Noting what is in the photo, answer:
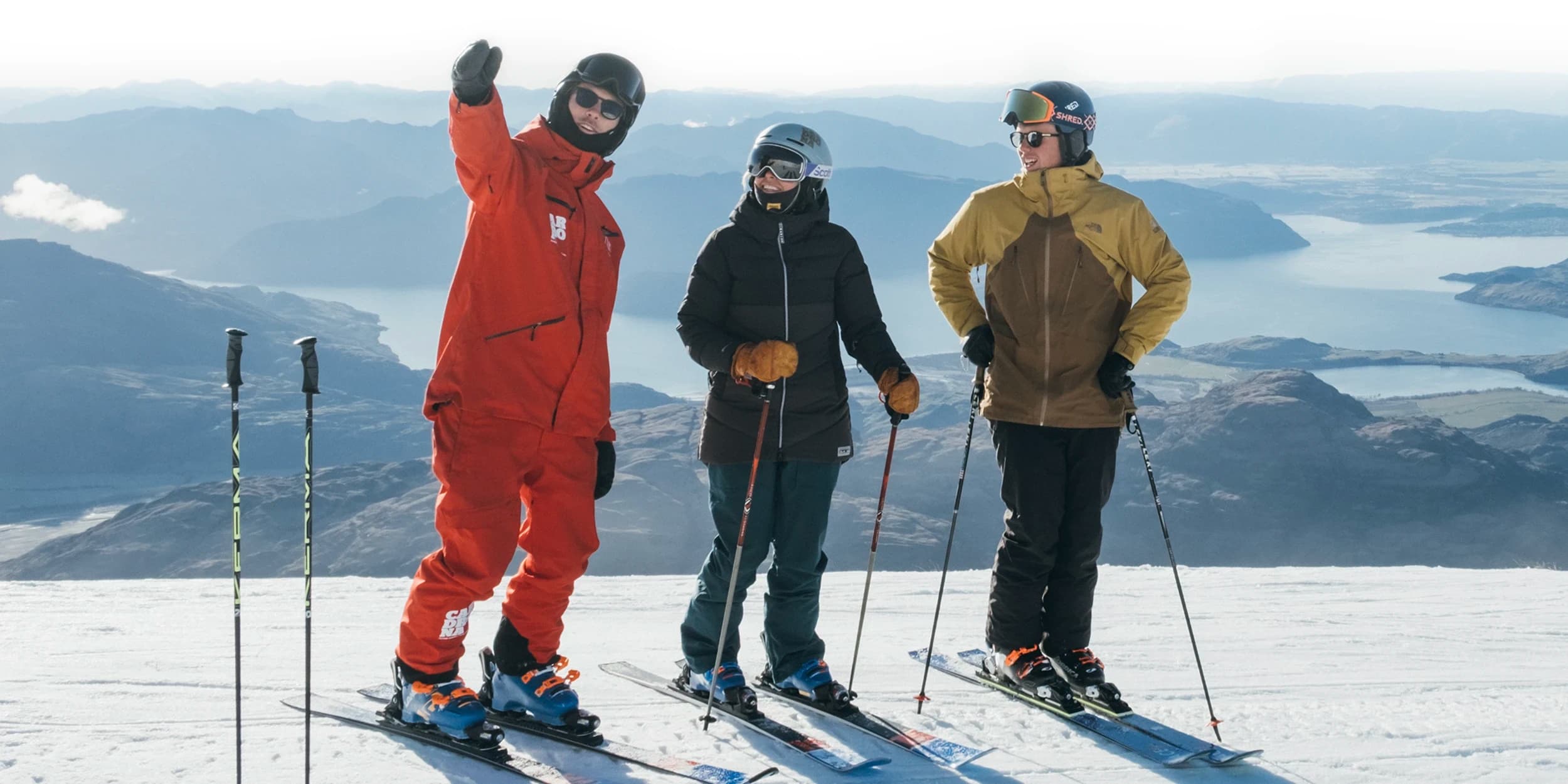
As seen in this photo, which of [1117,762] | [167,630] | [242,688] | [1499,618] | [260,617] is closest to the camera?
[1117,762]

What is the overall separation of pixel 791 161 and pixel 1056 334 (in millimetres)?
1030

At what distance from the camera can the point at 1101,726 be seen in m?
3.66

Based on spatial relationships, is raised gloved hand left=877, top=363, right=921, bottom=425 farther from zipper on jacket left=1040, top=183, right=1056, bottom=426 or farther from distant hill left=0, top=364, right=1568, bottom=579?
distant hill left=0, top=364, right=1568, bottom=579

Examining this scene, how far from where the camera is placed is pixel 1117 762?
135 inches

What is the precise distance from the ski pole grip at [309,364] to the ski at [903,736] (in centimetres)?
180

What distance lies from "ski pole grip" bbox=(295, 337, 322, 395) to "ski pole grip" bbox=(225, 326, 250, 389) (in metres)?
0.13

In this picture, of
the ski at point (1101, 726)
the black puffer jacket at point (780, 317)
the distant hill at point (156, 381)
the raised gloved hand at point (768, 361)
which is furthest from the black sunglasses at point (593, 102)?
the distant hill at point (156, 381)

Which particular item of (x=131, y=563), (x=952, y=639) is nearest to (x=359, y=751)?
(x=952, y=639)

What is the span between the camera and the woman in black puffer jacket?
3.54m

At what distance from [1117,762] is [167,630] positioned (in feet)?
13.4

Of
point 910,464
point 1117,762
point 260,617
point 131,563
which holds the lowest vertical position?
point 131,563

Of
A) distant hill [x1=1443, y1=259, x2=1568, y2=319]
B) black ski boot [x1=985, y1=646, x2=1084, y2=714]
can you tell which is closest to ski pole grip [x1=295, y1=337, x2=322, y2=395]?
black ski boot [x1=985, y1=646, x2=1084, y2=714]

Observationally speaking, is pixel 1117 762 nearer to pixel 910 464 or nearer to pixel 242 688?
pixel 242 688

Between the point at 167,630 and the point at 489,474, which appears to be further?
the point at 167,630
